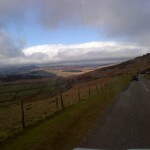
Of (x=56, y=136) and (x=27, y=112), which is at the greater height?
(x=56, y=136)

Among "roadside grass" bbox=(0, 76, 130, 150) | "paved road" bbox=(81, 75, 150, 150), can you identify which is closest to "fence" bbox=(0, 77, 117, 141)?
"roadside grass" bbox=(0, 76, 130, 150)

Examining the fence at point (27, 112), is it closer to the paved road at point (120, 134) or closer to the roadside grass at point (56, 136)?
the roadside grass at point (56, 136)

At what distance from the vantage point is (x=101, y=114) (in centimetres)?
1644

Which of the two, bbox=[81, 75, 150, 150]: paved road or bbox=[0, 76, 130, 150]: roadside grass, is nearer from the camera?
bbox=[81, 75, 150, 150]: paved road

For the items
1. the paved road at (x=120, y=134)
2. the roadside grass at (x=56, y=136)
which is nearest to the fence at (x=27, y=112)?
the roadside grass at (x=56, y=136)

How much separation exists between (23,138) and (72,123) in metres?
3.14

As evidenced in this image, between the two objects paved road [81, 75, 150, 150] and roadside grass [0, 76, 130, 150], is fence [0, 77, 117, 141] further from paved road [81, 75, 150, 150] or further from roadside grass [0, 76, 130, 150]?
paved road [81, 75, 150, 150]

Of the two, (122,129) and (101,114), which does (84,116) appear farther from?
(122,129)

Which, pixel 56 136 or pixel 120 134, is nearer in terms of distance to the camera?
pixel 120 134

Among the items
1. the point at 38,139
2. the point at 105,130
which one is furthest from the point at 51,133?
the point at 105,130

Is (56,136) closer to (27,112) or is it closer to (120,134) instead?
(120,134)

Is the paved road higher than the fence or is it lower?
higher

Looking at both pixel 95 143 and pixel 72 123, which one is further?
pixel 72 123

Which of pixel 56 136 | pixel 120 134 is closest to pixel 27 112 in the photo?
pixel 56 136
